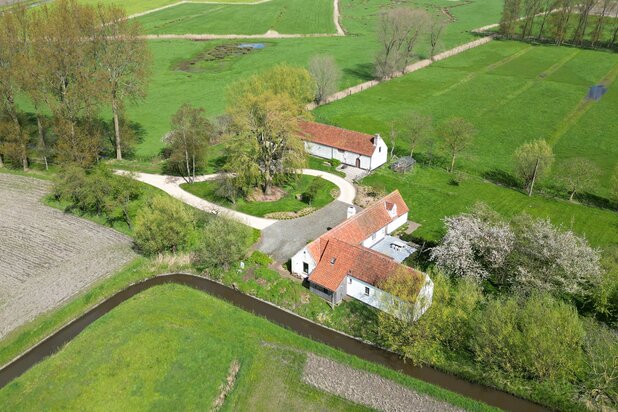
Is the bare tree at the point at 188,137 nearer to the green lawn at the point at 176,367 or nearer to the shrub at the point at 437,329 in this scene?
the green lawn at the point at 176,367

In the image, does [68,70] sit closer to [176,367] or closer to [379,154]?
[379,154]

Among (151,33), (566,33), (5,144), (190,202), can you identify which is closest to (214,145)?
(190,202)

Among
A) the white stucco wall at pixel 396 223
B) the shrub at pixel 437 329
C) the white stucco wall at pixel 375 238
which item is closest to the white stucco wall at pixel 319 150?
the white stucco wall at pixel 396 223

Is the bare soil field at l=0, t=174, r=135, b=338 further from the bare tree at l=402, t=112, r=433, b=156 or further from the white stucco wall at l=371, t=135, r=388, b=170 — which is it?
the bare tree at l=402, t=112, r=433, b=156

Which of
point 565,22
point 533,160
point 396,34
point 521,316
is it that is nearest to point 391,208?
point 521,316

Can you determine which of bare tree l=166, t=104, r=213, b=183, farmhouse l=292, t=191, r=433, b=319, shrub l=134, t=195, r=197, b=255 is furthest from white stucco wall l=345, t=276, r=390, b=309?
bare tree l=166, t=104, r=213, b=183

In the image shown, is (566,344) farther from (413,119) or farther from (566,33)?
(566,33)
